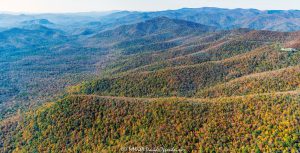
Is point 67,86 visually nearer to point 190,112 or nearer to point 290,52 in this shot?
point 190,112

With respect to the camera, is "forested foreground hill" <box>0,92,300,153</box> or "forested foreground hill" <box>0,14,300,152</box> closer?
"forested foreground hill" <box>0,92,300,153</box>

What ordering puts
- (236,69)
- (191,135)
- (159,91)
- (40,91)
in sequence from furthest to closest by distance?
(40,91) → (236,69) → (159,91) → (191,135)

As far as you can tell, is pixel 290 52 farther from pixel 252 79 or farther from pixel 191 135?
pixel 191 135

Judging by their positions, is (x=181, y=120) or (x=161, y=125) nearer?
(x=181, y=120)

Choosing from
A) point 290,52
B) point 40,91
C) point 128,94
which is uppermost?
point 290,52

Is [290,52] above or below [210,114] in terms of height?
above

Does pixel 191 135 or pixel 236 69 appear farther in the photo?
pixel 236 69

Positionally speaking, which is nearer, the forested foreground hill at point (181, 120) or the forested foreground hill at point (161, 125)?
the forested foreground hill at point (161, 125)

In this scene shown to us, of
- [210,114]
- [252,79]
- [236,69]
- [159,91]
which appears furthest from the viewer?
[236,69]

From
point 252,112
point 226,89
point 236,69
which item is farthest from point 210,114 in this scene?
point 236,69

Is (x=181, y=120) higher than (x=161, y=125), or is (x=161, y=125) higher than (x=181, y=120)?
(x=181, y=120)

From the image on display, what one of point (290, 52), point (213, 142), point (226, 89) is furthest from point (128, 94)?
point (290, 52)
